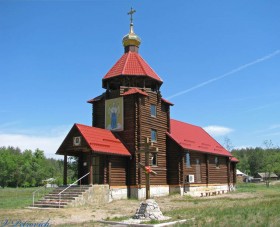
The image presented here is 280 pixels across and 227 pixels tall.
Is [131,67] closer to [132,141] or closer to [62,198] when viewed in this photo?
[132,141]

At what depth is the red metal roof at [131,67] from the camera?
2884 centimetres

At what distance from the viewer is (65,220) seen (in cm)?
1602

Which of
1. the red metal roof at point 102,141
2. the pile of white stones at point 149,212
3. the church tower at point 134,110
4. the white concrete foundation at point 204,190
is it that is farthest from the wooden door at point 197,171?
the pile of white stones at point 149,212

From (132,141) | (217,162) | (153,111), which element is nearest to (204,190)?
(217,162)

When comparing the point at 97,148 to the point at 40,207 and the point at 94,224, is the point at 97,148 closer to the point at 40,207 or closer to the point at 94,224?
the point at 40,207

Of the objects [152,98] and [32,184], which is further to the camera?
[32,184]

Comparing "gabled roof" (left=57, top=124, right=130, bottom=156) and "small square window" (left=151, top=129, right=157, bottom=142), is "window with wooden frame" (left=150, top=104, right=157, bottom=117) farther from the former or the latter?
"gabled roof" (left=57, top=124, right=130, bottom=156)

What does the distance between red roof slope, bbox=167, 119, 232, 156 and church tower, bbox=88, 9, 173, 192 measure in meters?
2.16

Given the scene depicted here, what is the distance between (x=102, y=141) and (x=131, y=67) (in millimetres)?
6991

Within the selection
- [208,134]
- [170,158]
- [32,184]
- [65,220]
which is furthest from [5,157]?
[65,220]

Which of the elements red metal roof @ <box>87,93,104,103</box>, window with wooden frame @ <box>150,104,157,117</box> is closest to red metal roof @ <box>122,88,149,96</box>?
window with wooden frame @ <box>150,104,157,117</box>

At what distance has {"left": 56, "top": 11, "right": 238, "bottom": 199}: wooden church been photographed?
25672 mm

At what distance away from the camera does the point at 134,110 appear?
90.9 ft

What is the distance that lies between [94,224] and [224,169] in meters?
28.1
